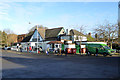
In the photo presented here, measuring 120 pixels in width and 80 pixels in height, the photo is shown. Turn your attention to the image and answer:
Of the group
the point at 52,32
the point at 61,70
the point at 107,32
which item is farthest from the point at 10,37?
the point at 61,70

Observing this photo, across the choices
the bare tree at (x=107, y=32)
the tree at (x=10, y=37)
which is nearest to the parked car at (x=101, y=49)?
the bare tree at (x=107, y=32)

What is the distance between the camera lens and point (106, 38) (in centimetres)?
3738

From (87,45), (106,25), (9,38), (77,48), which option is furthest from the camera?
(9,38)

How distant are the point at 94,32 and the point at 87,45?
7.83m

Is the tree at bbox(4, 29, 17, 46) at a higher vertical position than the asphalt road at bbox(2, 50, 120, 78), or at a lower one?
higher

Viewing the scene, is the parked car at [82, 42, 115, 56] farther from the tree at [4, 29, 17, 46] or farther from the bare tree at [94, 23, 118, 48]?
the tree at [4, 29, 17, 46]

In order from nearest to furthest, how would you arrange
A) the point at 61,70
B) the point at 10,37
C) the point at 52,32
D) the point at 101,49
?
the point at 61,70, the point at 101,49, the point at 52,32, the point at 10,37

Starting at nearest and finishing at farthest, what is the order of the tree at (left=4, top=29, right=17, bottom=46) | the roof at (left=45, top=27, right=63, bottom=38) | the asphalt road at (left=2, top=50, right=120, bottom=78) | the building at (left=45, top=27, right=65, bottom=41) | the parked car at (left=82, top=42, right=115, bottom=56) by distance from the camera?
the asphalt road at (left=2, top=50, right=120, bottom=78)
the parked car at (left=82, top=42, right=115, bottom=56)
the building at (left=45, top=27, right=65, bottom=41)
the roof at (left=45, top=27, right=63, bottom=38)
the tree at (left=4, top=29, right=17, bottom=46)

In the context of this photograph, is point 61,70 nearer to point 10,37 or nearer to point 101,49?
point 101,49

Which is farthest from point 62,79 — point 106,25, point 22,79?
point 106,25

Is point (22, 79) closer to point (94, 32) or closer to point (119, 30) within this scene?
point (119, 30)

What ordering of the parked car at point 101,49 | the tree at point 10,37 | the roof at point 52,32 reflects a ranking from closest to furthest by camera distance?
the parked car at point 101,49
the roof at point 52,32
the tree at point 10,37

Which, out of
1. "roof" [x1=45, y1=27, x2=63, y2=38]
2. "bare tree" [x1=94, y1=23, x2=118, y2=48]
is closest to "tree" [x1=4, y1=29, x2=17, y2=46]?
"roof" [x1=45, y1=27, x2=63, y2=38]

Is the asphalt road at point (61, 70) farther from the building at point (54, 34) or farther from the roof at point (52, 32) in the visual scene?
the roof at point (52, 32)
